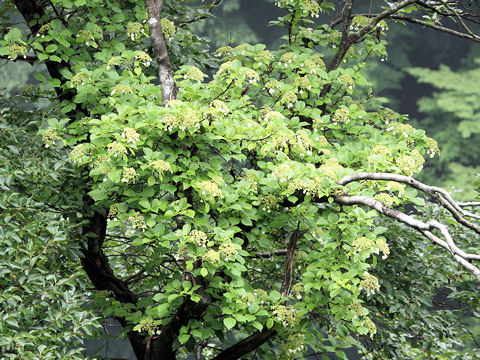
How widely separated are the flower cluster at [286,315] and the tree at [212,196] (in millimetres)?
14

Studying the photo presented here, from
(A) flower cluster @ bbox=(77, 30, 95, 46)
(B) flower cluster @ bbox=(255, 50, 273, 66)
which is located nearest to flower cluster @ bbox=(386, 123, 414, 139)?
(B) flower cluster @ bbox=(255, 50, 273, 66)

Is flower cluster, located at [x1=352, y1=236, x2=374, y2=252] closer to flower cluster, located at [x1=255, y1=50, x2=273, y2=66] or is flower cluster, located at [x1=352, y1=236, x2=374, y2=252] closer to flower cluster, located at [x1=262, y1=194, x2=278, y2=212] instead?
flower cluster, located at [x1=262, y1=194, x2=278, y2=212]

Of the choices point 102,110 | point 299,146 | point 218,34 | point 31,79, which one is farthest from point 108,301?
point 31,79

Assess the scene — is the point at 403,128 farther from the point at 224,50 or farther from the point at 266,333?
the point at 266,333

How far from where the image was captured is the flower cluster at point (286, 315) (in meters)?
4.14

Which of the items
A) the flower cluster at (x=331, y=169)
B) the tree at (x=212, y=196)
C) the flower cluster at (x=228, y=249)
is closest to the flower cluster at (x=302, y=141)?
the tree at (x=212, y=196)

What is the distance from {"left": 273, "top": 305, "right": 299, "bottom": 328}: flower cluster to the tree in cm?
1

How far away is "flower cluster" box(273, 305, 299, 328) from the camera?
163 inches

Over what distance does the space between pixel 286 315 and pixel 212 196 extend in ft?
3.18

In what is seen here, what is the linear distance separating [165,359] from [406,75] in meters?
15.9

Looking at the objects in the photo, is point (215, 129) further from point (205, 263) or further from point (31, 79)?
point (31, 79)

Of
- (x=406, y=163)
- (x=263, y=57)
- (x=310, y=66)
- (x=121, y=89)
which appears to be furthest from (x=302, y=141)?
(x=121, y=89)

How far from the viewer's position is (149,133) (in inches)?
168

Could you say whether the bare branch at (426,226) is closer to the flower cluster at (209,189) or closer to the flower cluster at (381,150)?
the flower cluster at (381,150)
